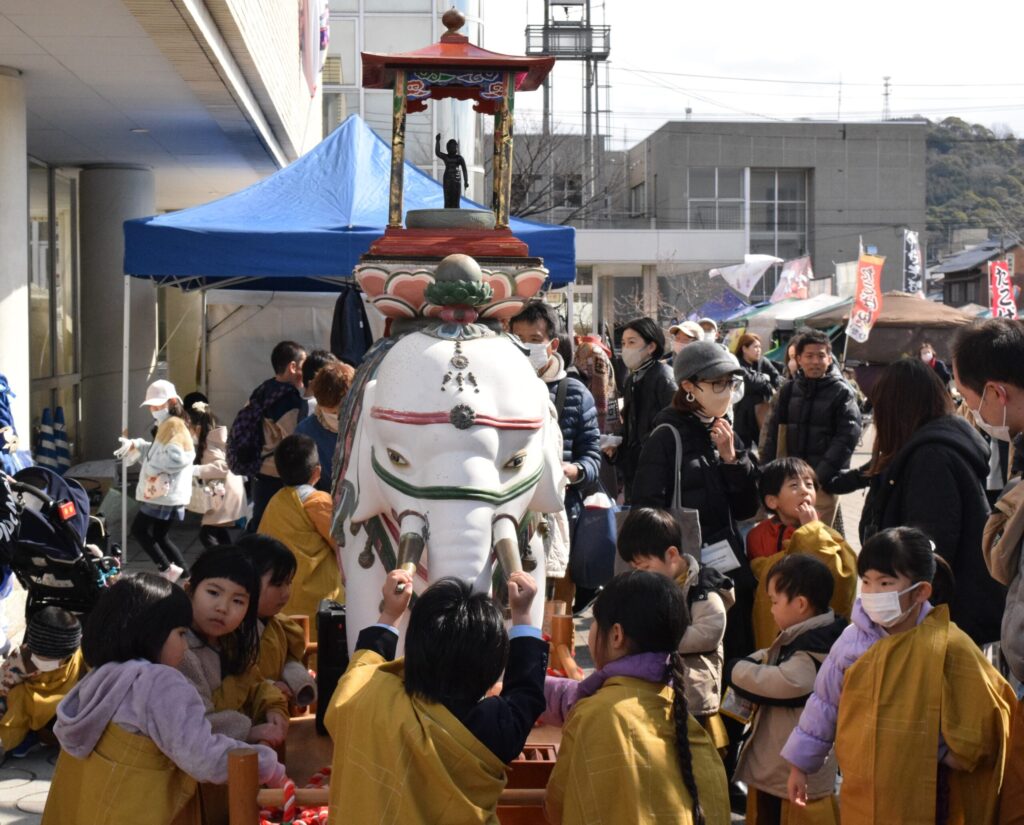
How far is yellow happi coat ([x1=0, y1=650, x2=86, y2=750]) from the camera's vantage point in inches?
219

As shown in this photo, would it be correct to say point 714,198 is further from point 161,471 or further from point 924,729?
point 924,729

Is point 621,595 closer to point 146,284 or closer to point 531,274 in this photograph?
point 531,274

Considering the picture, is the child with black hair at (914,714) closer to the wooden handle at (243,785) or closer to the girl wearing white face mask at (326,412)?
the wooden handle at (243,785)

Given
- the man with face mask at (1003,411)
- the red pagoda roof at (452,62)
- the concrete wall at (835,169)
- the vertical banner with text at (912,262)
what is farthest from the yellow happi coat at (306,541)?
the concrete wall at (835,169)

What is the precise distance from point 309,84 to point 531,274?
14.9m

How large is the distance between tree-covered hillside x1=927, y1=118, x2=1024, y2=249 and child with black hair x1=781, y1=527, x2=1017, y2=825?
2833 inches

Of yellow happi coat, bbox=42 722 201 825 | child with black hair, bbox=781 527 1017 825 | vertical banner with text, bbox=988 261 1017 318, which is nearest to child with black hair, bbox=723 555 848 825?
child with black hair, bbox=781 527 1017 825

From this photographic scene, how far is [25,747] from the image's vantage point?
5.74 m

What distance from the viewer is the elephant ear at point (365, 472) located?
4012mm

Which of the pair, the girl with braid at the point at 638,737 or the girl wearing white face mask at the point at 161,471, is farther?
the girl wearing white face mask at the point at 161,471

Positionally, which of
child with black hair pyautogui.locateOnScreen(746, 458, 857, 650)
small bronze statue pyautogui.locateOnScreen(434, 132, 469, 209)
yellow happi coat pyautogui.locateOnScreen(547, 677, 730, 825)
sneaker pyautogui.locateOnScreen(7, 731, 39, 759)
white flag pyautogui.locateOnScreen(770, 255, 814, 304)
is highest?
white flag pyautogui.locateOnScreen(770, 255, 814, 304)

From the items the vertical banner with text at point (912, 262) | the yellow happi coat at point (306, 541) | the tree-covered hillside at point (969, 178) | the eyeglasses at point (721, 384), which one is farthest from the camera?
the tree-covered hillside at point (969, 178)

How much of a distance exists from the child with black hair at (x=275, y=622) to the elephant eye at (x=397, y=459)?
740 mm

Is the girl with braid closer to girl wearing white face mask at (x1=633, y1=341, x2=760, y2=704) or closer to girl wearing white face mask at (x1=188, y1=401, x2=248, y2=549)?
girl wearing white face mask at (x1=633, y1=341, x2=760, y2=704)
